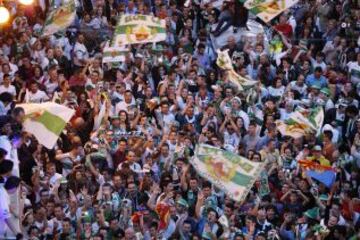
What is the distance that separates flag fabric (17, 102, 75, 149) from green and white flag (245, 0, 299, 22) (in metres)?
5.37

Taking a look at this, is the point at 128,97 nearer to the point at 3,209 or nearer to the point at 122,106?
the point at 122,106

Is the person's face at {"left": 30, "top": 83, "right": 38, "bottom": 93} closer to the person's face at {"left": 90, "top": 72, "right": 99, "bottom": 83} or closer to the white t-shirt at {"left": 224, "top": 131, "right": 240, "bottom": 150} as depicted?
the person's face at {"left": 90, "top": 72, "right": 99, "bottom": 83}

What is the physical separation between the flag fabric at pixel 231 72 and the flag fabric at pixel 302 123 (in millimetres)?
1271

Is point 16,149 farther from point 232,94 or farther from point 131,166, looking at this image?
point 232,94

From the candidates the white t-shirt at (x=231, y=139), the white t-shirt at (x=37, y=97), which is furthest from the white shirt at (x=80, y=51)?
the white t-shirt at (x=231, y=139)

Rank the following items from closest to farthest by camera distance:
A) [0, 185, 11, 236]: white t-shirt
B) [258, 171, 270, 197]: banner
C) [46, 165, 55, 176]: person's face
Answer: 1. [0, 185, 11, 236]: white t-shirt
2. [46, 165, 55, 176]: person's face
3. [258, 171, 270, 197]: banner

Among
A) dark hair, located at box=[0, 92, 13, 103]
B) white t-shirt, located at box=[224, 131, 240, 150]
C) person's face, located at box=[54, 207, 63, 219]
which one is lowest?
white t-shirt, located at box=[224, 131, 240, 150]

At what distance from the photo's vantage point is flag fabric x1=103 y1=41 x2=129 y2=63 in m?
23.5

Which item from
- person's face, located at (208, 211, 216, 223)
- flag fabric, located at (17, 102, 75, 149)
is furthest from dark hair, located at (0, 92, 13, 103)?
person's face, located at (208, 211, 216, 223)

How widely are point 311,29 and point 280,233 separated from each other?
7.40 m

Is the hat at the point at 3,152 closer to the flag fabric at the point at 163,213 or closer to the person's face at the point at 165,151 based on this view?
the flag fabric at the point at 163,213

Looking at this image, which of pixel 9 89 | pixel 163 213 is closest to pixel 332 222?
pixel 163 213

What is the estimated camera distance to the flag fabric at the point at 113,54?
23.5 meters

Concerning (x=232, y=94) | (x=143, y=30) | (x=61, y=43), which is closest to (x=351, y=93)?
(x=232, y=94)
